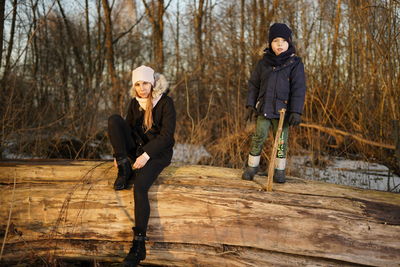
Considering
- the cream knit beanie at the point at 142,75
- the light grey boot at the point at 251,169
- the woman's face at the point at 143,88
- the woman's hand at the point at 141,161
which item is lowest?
the light grey boot at the point at 251,169

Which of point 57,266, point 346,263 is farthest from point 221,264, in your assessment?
point 57,266

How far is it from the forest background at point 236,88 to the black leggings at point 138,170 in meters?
2.01

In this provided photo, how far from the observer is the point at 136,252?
254 centimetres

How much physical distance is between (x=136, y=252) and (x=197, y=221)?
64 centimetres

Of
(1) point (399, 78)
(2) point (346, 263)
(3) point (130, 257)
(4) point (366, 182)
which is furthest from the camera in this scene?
(4) point (366, 182)

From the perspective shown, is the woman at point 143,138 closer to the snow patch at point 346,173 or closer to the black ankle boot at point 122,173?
the black ankle boot at point 122,173

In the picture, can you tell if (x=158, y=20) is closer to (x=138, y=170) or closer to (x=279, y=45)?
(x=279, y=45)

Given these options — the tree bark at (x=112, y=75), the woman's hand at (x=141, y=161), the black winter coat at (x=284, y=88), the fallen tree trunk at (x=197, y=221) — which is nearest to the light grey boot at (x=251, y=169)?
the fallen tree trunk at (x=197, y=221)

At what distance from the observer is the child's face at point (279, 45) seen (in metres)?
3.01

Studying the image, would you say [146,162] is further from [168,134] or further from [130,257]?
[130,257]

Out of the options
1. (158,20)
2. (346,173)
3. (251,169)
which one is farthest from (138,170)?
(158,20)

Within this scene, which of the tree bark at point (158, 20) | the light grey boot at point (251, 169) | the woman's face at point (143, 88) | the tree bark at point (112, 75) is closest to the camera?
the woman's face at point (143, 88)

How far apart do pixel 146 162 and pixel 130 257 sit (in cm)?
87

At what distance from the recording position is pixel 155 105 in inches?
119
